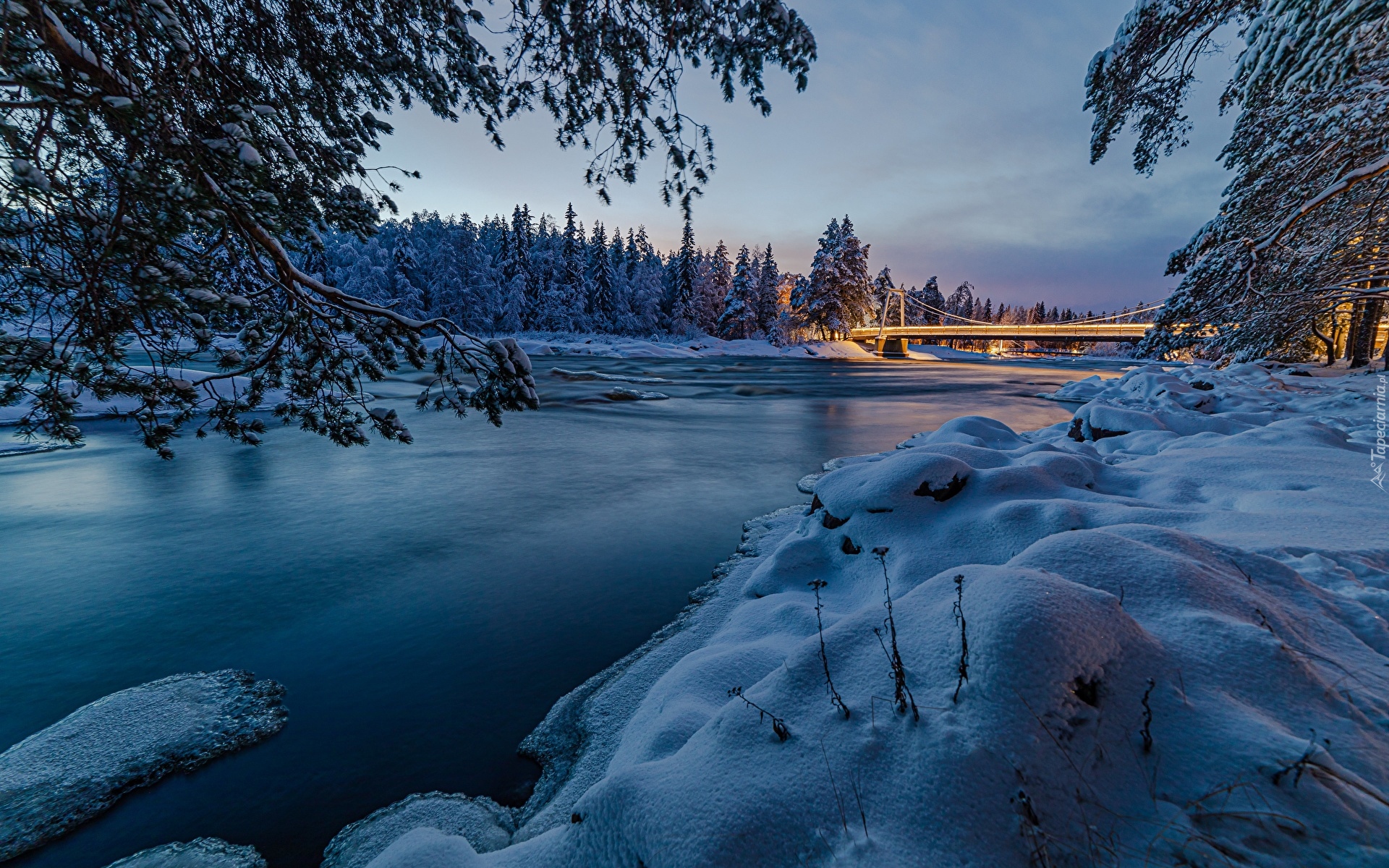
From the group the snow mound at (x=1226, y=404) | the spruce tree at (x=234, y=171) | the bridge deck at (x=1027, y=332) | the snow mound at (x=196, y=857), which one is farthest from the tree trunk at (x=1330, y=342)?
the snow mound at (x=196, y=857)

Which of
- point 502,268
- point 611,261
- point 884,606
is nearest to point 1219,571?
point 884,606

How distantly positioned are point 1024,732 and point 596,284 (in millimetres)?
62405

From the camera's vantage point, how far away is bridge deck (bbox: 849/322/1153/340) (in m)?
Answer: 42.1

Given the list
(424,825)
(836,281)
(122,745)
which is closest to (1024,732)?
(424,825)

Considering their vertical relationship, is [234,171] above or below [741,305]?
below

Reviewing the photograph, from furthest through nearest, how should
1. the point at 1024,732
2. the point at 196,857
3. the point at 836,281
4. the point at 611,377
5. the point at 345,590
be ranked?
the point at 836,281 < the point at 611,377 < the point at 345,590 < the point at 196,857 < the point at 1024,732

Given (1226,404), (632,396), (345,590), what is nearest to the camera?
(345,590)

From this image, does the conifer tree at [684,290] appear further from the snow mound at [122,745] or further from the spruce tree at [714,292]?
the snow mound at [122,745]

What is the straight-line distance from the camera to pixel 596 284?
59.8m

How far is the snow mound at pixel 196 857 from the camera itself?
2490mm

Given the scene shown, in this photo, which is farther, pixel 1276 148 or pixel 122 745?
pixel 1276 148

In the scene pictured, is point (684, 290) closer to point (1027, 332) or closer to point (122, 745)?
point (1027, 332)

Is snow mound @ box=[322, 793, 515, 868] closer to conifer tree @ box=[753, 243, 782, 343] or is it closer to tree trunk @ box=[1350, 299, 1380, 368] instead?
tree trunk @ box=[1350, 299, 1380, 368]

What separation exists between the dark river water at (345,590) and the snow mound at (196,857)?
0.23 feet
